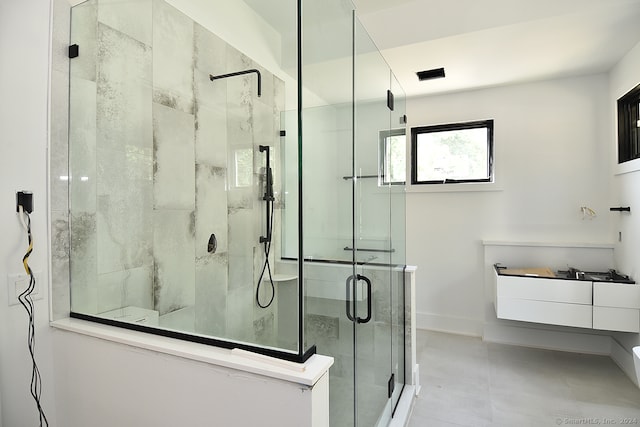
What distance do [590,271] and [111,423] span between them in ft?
12.3

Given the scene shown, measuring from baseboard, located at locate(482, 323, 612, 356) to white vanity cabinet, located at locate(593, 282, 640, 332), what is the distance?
0.58m

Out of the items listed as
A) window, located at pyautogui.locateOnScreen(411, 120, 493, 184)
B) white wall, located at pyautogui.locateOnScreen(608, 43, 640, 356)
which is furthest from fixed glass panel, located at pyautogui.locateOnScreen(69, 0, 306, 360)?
white wall, located at pyautogui.locateOnScreen(608, 43, 640, 356)

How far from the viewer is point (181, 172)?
192cm

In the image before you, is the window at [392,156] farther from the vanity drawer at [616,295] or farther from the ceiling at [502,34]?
the vanity drawer at [616,295]

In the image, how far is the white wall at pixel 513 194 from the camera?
10.6ft

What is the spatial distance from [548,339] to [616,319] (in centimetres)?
75

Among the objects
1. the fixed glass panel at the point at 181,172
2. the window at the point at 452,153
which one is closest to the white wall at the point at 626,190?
the window at the point at 452,153

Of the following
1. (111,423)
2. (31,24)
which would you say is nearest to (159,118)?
(31,24)

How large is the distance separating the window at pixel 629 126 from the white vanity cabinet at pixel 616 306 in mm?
1027

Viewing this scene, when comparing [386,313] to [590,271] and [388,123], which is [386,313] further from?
[590,271]

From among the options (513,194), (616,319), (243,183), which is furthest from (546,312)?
(243,183)

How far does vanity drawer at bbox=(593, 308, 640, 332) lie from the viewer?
263cm

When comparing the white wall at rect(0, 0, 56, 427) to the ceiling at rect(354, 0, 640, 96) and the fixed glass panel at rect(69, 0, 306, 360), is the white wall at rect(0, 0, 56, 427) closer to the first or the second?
the fixed glass panel at rect(69, 0, 306, 360)

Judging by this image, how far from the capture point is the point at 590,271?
3.19 meters
